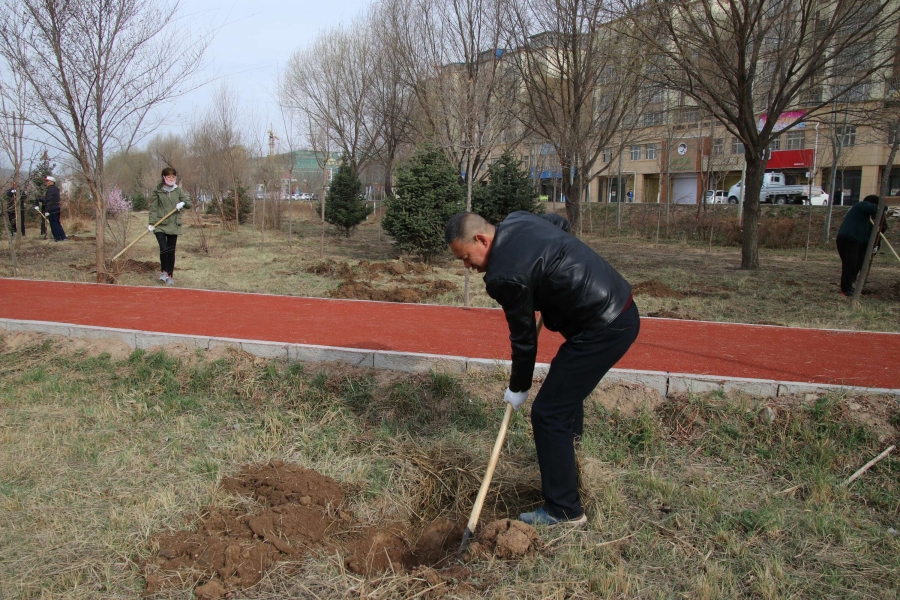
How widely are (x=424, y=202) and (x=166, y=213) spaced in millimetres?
5252

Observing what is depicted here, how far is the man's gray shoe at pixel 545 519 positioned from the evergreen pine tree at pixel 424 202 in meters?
10.1

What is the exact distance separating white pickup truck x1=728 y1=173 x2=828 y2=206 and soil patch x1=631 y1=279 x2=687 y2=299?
905 inches

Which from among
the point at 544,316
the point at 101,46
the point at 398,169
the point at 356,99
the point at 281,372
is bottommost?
the point at 281,372

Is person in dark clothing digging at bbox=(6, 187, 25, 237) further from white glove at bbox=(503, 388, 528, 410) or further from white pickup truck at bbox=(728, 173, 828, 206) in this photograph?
white pickup truck at bbox=(728, 173, 828, 206)

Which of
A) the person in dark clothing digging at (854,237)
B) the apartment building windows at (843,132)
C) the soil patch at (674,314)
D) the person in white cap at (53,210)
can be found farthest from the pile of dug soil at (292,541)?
the person in white cap at (53,210)

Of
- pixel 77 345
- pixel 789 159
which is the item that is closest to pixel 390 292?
pixel 77 345

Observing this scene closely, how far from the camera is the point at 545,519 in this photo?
3.26m

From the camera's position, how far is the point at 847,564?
301 centimetres

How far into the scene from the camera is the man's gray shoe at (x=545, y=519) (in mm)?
3252

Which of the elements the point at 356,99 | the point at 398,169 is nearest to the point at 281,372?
the point at 398,169

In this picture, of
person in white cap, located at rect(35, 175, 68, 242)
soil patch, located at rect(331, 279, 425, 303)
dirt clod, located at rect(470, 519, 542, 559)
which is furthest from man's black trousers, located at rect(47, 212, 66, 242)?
dirt clod, located at rect(470, 519, 542, 559)

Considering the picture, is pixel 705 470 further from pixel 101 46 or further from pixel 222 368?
pixel 101 46

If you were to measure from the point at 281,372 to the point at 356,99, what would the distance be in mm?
22616

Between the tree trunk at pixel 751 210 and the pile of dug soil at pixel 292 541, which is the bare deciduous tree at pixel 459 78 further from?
the pile of dug soil at pixel 292 541
